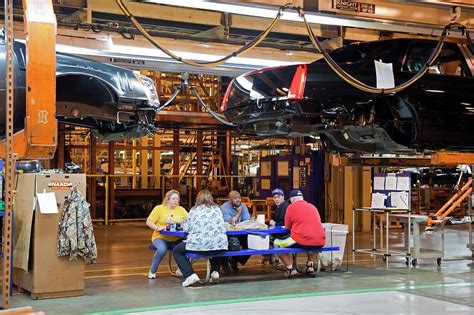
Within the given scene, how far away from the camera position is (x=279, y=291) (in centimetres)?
751

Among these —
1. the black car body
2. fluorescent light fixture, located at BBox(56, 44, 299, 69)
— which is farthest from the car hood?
fluorescent light fixture, located at BBox(56, 44, 299, 69)


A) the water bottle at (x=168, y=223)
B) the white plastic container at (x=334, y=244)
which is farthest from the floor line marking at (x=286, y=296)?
the water bottle at (x=168, y=223)

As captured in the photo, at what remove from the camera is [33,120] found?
3.50 m

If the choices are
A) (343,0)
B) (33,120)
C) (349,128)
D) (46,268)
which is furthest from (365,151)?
(33,120)

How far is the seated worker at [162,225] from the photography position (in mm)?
8383

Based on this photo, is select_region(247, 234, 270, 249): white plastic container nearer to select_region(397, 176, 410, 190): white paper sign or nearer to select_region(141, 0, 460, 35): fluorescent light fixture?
select_region(397, 176, 410, 190): white paper sign

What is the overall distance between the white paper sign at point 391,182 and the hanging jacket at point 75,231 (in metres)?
4.97

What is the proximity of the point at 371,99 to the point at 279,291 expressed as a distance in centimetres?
246

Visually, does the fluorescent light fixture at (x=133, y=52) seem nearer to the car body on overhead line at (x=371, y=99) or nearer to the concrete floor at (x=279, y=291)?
the car body on overhead line at (x=371, y=99)

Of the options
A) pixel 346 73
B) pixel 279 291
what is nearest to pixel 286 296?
pixel 279 291

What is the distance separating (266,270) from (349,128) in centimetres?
266

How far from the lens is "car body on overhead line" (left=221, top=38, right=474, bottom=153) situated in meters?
7.26

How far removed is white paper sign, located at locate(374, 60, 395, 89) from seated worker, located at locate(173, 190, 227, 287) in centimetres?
244

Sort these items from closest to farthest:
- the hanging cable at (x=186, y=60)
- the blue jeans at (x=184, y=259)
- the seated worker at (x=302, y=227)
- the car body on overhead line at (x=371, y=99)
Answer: the hanging cable at (x=186, y=60) → the car body on overhead line at (x=371, y=99) → the blue jeans at (x=184, y=259) → the seated worker at (x=302, y=227)
